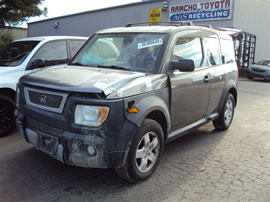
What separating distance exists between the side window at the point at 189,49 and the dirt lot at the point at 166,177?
1.50 meters

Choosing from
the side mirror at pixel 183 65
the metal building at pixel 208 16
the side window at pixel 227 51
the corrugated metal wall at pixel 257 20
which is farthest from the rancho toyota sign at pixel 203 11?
the side mirror at pixel 183 65

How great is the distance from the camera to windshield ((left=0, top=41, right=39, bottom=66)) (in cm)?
532

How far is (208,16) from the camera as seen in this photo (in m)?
18.6

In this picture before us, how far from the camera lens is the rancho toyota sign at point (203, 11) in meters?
17.8

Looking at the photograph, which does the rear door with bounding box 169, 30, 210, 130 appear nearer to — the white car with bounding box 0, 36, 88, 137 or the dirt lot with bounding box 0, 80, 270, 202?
the dirt lot with bounding box 0, 80, 270, 202

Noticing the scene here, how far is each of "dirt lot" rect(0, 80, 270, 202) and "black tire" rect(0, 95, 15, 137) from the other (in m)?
0.15

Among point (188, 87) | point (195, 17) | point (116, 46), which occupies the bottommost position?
point (188, 87)

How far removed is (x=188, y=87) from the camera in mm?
4094

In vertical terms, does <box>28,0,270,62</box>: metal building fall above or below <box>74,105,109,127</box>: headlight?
above

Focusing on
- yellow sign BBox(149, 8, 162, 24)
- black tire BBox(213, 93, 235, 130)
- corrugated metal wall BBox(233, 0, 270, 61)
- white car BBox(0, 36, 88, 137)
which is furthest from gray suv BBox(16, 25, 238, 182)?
yellow sign BBox(149, 8, 162, 24)

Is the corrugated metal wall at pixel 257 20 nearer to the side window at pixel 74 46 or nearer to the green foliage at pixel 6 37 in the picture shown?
the side window at pixel 74 46

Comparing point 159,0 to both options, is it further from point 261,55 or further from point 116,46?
point 116,46

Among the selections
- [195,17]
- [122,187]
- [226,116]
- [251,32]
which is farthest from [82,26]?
[122,187]

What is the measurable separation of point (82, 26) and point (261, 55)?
17.1m
